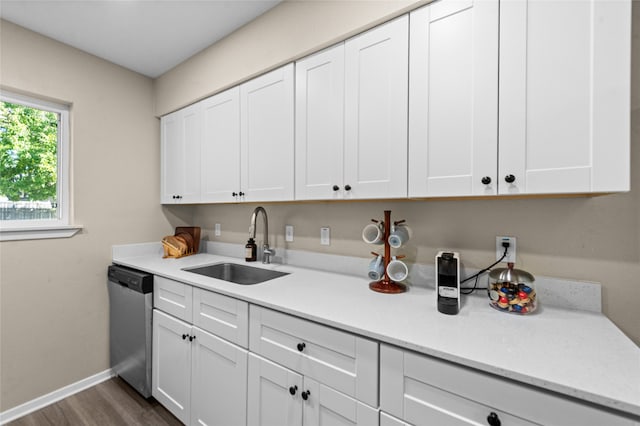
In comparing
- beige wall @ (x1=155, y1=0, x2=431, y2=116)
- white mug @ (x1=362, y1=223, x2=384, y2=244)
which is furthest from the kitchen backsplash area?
beige wall @ (x1=155, y1=0, x2=431, y2=116)

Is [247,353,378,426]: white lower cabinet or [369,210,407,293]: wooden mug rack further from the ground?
[369,210,407,293]: wooden mug rack

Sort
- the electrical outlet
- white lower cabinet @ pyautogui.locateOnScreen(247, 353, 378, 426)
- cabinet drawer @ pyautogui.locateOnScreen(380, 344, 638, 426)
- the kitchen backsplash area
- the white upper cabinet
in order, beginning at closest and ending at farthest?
cabinet drawer @ pyautogui.locateOnScreen(380, 344, 638, 426), white lower cabinet @ pyautogui.locateOnScreen(247, 353, 378, 426), the kitchen backsplash area, the electrical outlet, the white upper cabinet

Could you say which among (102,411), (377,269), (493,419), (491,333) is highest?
(377,269)

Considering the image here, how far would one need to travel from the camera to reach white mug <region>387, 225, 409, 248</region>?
1351mm

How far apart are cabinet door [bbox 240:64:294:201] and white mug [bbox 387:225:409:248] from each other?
63 centimetres

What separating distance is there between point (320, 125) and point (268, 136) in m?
0.41

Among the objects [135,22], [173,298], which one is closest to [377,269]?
[173,298]

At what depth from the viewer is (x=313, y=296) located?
1293mm

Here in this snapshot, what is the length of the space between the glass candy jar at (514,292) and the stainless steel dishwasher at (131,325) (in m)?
2.03

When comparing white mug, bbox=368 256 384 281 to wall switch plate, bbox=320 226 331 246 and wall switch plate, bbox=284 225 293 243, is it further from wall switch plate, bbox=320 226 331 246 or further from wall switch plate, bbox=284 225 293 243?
wall switch plate, bbox=284 225 293 243

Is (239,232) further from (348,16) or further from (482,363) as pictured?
(482,363)

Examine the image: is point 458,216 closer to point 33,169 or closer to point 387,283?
point 387,283

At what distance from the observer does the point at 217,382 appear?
4.73ft

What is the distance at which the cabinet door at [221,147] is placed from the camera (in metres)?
1.95
